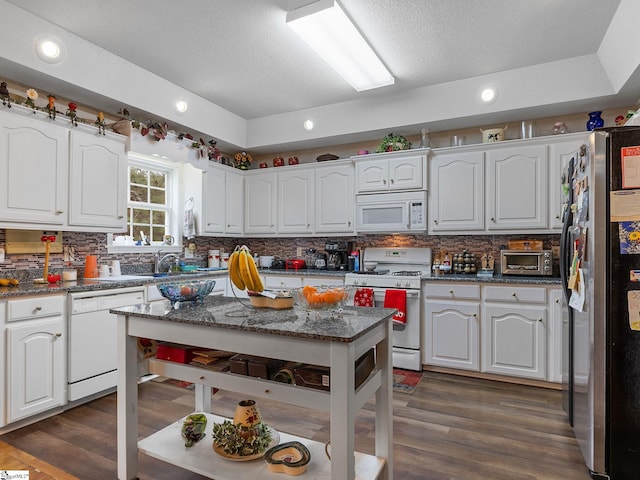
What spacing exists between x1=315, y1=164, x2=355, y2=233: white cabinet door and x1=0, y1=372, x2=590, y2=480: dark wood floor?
2004 millimetres

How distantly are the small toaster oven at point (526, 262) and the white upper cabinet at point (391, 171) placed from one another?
1069mm

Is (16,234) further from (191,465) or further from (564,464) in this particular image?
(564,464)

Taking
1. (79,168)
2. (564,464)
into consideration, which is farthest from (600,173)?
(79,168)

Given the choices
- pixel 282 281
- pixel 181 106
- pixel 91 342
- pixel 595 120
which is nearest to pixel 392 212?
pixel 282 281

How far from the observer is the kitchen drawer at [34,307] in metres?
2.45

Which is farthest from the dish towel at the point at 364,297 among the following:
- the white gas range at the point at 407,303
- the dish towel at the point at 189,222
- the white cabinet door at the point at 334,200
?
the dish towel at the point at 189,222

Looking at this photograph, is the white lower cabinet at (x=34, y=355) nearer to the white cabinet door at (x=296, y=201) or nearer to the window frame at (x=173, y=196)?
the window frame at (x=173, y=196)

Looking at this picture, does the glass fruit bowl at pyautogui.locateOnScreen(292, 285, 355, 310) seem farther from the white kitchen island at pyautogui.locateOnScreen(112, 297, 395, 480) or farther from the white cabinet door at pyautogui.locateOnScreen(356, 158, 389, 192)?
the white cabinet door at pyautogui.locateOnScreen(356, 158, 389, 192)

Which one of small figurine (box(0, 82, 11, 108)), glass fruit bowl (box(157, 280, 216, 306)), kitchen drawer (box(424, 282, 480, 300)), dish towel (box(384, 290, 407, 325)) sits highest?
small figurine (box(0, 82, 11, 108))

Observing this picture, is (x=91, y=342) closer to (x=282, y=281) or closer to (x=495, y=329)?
(x=282, y=281)

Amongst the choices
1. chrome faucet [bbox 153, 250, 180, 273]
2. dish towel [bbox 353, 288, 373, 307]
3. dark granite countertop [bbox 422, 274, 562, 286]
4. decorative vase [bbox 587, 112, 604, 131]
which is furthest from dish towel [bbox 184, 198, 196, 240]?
decorative vase [bbox 587, 112, 604, 131]

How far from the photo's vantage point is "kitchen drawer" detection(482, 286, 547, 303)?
10.6 feet

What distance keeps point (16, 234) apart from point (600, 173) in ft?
13.1

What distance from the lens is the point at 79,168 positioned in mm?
3082
